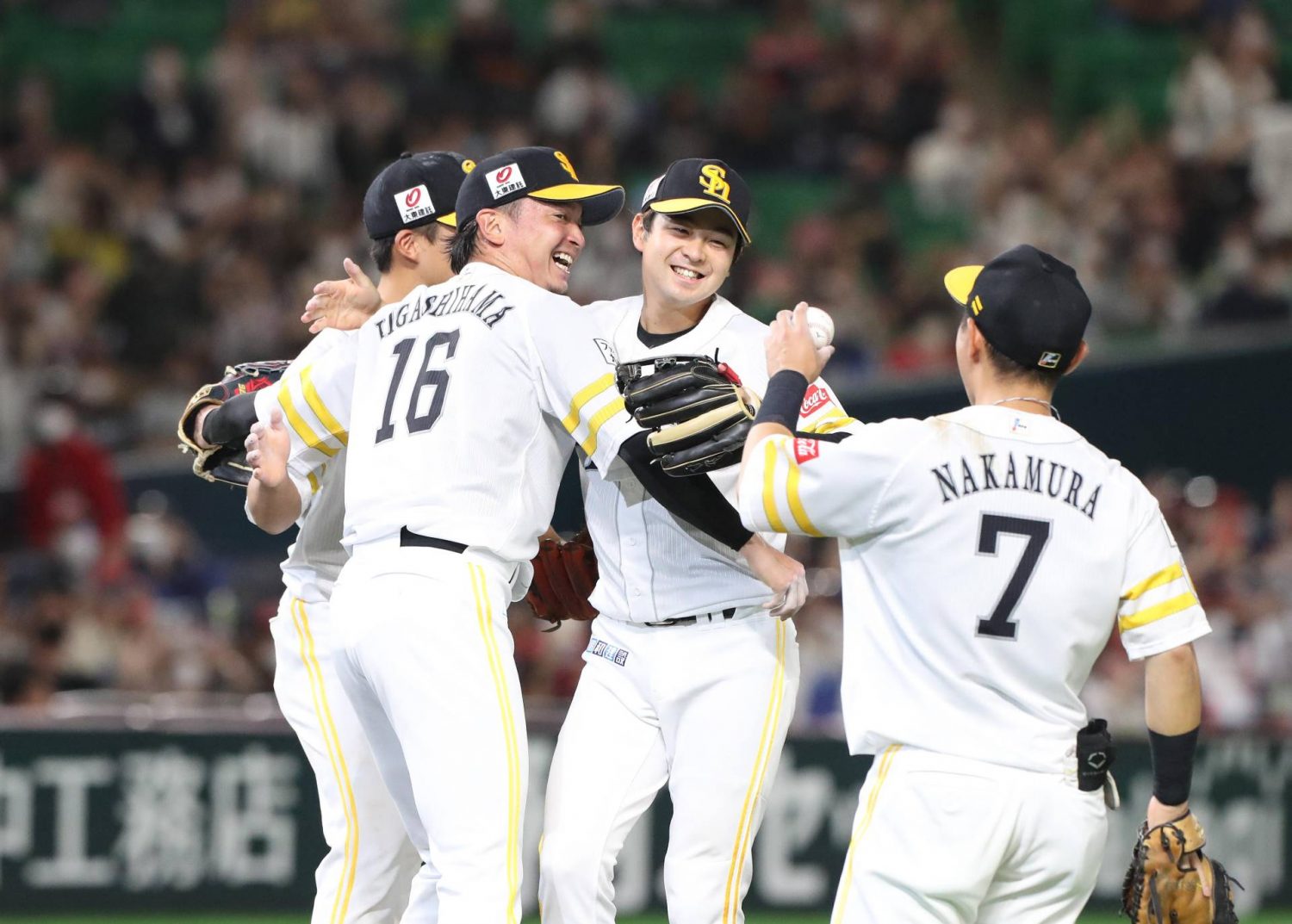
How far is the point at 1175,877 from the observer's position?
418 cm

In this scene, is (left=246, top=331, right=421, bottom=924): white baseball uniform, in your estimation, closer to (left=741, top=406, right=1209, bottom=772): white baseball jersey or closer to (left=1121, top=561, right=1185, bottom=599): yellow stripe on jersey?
(left=741, top=406, right=1209, bottom=772): white baseball jersey

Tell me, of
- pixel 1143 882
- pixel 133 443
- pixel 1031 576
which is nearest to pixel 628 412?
pixel 1031 576

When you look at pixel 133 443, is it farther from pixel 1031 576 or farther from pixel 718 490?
pixel 1031 576

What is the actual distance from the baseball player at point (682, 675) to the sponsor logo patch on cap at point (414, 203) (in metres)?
0.66

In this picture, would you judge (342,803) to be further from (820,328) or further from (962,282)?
(962,282)

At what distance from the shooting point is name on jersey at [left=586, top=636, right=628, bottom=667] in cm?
499

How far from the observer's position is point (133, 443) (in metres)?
12.0

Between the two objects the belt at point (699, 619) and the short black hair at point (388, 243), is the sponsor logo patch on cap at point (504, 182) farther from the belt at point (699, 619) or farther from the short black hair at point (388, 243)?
the belt at point (699, 619)

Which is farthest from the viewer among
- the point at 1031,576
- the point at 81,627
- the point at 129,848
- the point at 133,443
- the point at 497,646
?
the point at 133,443

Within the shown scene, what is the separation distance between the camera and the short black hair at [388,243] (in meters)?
5.38

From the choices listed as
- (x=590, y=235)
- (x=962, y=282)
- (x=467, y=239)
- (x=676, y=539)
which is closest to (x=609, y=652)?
(x=676, y=539)

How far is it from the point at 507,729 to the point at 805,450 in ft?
3.20

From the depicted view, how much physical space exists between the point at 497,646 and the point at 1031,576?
1.26 m

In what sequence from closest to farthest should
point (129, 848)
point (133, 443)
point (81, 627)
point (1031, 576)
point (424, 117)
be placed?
point (1031, 576)
point (129, 848)
point (81, 627)
point (133, 443)
point (424, 117)
